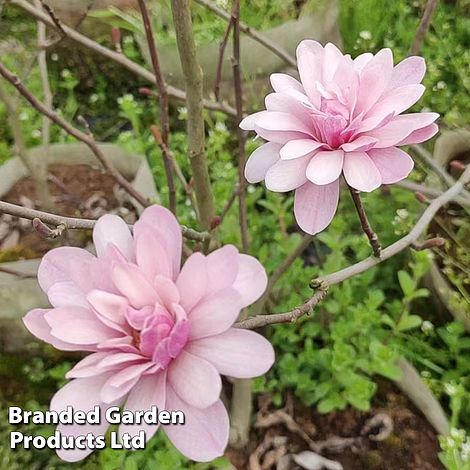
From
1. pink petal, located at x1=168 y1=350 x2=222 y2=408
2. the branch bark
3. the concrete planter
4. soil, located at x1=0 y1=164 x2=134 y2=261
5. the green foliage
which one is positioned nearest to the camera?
pink petal, located at x1=168 y1=350 x2=222 y2=408

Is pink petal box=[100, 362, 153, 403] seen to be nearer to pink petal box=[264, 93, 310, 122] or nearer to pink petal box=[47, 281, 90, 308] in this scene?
pink petal box=[47, 281, 90, 308]

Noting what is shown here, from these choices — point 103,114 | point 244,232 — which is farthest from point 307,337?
point 103,114

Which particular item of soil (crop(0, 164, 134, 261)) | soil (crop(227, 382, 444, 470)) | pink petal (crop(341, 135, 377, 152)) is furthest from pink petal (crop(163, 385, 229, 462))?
soil (crop(0, 164, 134, 261))

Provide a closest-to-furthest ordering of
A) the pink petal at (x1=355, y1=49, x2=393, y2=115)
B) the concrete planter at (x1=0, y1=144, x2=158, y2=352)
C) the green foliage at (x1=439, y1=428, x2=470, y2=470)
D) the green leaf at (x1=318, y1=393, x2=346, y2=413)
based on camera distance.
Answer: the pink petal at (x1=355, y1=49, x2=393, y2=115), the green foliage at (x1=439, y1=428, x2=470, y2=470), the green leaf at (x1=318, y1=393, x2=346, y2=413), the concrete planter at (x1=0, y1=144, x2=158, y2=352)

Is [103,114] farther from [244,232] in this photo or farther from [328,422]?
[328,422]

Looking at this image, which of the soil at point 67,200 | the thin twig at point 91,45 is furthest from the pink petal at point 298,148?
the soil at point 67,200

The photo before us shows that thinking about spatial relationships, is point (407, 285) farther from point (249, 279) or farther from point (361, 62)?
point (249, 279)

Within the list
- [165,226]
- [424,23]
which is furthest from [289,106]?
[424,23]

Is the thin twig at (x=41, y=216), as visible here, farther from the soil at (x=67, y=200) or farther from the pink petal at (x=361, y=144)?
the soil at (x=67, y=200)
